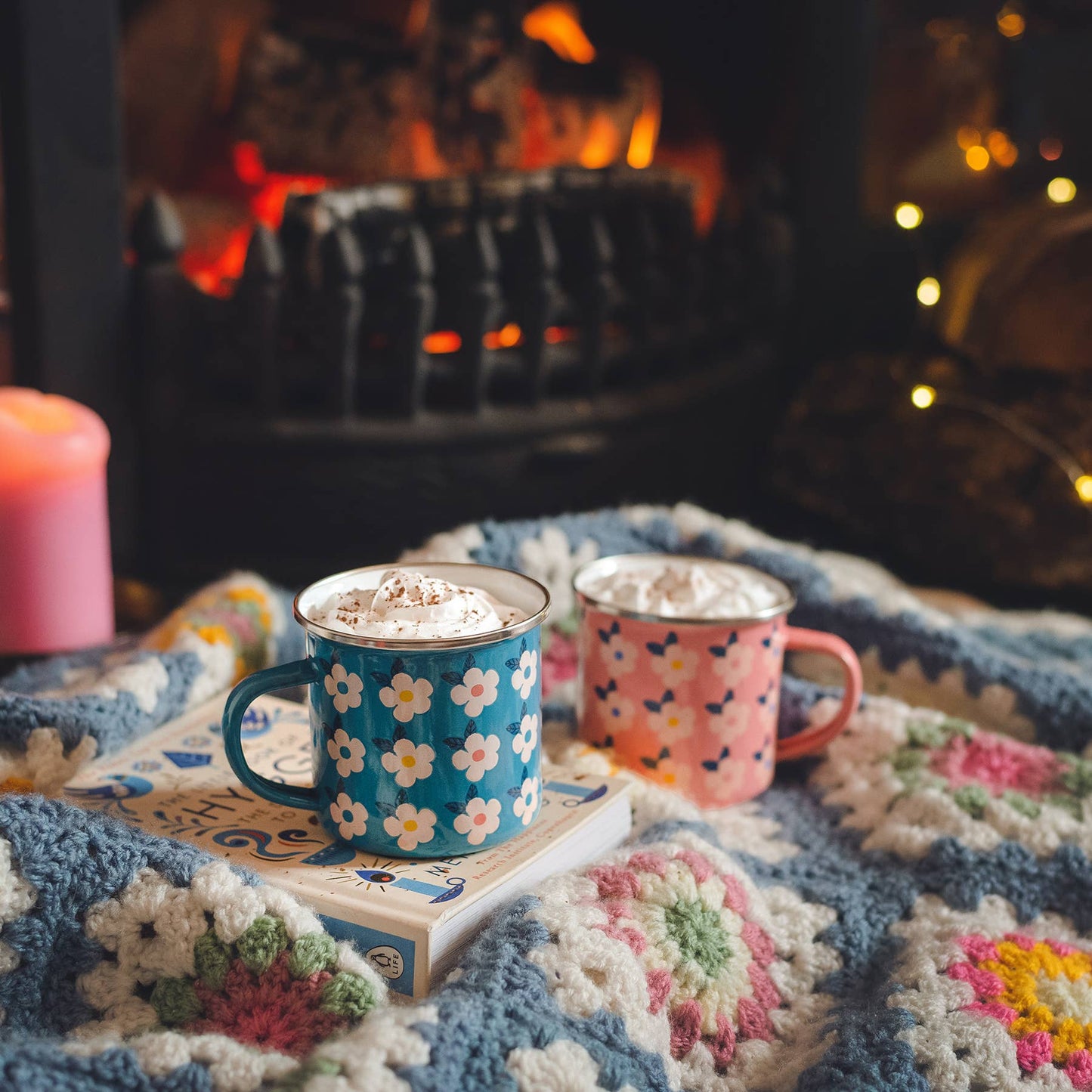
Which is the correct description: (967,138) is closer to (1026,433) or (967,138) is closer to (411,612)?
(1026,433)

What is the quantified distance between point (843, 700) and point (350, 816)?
34 cm

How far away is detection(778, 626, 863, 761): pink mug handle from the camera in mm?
725

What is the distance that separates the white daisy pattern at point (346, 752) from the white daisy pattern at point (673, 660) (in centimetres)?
19

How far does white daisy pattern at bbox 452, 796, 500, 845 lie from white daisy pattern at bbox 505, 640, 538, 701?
0.17 feet

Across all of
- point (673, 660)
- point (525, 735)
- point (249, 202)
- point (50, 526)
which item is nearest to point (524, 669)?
point (525, 735)

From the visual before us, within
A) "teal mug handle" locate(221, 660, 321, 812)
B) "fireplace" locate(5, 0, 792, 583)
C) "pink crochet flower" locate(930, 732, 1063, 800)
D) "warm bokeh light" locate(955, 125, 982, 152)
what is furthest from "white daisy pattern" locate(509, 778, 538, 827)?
"warm bokeh light" locate(955, 125, 982, 152)

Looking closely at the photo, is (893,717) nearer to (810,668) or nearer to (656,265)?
(810,668)

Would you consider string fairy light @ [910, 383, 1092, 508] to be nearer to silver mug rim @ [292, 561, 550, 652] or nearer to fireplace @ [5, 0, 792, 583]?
fireplace @ [5, 0, 792, 583]

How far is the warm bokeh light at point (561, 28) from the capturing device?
6.06 ft

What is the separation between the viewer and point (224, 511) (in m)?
1.27

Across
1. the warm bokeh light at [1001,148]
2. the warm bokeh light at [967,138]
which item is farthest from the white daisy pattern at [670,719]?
the warm bokeh light at [967,138]

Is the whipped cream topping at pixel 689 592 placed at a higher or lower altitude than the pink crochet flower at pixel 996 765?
higher

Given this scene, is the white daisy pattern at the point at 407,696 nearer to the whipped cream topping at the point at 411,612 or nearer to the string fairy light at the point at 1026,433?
the whipped cream topping at the point at 411,612

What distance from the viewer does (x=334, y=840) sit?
57cm
